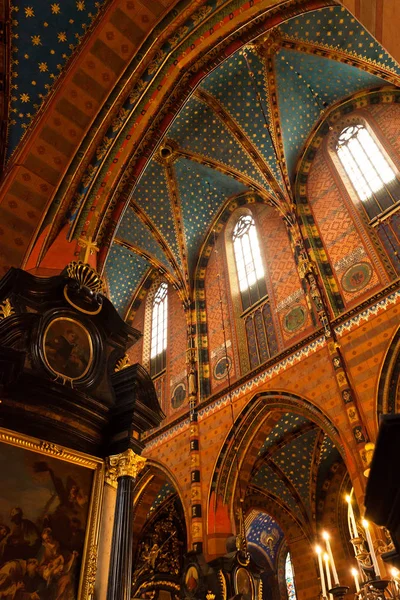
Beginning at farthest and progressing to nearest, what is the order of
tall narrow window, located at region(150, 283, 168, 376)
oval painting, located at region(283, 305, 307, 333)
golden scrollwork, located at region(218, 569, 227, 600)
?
tall narrow window, located at region(150, 283, 168, 376), oval painting, located at region(283, 305, 307, 333), golden scrollwork, located at region(218, 569, 227, 600)

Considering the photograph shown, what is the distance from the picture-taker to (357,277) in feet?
31.0

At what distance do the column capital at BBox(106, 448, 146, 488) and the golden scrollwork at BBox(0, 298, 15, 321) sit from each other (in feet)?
6.63

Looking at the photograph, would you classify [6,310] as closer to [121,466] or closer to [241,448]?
[121,466]

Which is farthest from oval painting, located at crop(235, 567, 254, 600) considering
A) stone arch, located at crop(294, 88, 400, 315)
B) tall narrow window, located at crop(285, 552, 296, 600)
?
tall narrow window, located at crop(285, 552, 296, 600)

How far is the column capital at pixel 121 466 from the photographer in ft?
17.7

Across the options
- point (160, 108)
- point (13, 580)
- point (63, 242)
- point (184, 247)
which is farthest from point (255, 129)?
point (13, 580)

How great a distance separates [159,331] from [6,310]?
9.96 m

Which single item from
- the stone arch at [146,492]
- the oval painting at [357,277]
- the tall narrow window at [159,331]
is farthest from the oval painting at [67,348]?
the tall narrow window at [159,331]

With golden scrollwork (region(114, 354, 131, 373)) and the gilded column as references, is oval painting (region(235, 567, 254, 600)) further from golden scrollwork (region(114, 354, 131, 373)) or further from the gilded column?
golden scrollwork (region(114, 354, 131, 373))

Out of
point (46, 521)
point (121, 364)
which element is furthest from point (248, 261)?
point (46, 521)

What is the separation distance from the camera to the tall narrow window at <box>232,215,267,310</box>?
40.3 feet

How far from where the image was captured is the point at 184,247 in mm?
14289

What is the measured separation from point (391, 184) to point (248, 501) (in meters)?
9.53

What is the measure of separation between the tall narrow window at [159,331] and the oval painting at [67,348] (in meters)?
8.38
